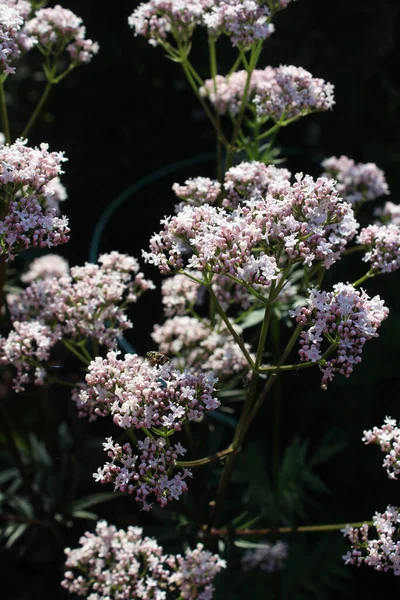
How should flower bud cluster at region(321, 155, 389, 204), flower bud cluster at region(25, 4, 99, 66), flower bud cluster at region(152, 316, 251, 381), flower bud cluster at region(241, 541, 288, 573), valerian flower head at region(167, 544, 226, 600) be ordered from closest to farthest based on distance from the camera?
valerian flower head at region(167, 544, 226, 600)
flower bud cluster at region(152, 316, 251, 381)
flower bud cluster at region(25, 4, 99, 66)
flower bud cluster at region(321, 155, 389, 204)
flower bud cluster at region(241, 541, 288, 573)

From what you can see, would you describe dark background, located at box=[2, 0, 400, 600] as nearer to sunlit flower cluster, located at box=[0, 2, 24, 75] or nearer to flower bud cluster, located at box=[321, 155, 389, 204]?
flower bud cluster, located at box=[321, 155, 389, 204]

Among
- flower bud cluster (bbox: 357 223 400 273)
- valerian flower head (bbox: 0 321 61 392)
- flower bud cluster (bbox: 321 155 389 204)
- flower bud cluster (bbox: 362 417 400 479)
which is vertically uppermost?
flower bud cluster (bbox: 321 155 389 204)

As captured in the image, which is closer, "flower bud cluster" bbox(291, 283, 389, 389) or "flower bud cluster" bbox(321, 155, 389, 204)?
"flower bud cluster" bbox(291, 283, 389, 389)

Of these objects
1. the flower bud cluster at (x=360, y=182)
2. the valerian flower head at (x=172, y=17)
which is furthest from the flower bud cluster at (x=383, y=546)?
the valerian flower head at (x=172, y=17)

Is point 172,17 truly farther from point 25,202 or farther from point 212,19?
point 25,202

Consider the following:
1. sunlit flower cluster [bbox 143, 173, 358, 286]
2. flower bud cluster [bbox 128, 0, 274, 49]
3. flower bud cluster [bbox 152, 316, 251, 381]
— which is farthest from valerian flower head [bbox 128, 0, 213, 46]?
flower bud cluster [bbox 152, 316, 251, 381]

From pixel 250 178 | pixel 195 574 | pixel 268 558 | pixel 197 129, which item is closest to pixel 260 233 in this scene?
pixel 250 178
